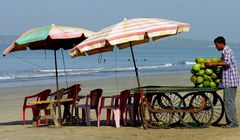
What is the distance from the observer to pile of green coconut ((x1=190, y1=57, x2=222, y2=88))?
10.2 m

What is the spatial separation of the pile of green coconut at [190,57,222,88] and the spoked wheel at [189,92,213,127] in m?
0.25

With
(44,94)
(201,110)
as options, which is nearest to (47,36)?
(44,94)

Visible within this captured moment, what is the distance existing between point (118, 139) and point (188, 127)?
65.4 inches

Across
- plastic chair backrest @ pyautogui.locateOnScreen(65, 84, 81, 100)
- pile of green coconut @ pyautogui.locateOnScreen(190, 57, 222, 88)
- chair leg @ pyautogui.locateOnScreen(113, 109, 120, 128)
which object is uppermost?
pile of green coconut @ pyautogui.locateOnScreen(190, 57, 222, 88)

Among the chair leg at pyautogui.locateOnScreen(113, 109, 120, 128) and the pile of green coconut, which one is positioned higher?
the pile of green coconut

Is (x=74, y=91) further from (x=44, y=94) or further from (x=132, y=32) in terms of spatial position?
(x=132, y=32)

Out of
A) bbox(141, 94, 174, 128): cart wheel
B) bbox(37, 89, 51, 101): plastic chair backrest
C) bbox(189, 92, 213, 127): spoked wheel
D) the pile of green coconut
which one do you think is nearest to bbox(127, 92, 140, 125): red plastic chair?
bbox(141, 94, 174, 128): cart wheel

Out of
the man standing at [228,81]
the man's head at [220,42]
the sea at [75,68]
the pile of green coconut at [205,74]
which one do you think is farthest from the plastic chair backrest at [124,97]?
the man's head at [220,42]

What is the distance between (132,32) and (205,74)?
169cm

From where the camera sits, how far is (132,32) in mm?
9773

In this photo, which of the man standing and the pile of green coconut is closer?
the man standing

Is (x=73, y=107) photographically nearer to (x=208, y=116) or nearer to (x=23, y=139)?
(x=23, y=139)

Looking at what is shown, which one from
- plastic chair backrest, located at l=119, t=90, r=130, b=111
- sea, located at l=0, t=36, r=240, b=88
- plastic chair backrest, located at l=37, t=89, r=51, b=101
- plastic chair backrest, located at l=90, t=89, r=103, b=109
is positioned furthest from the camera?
sea, located at l=0, t=36, r=240, b=88

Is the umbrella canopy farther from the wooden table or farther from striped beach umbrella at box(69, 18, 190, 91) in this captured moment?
the wooden table
